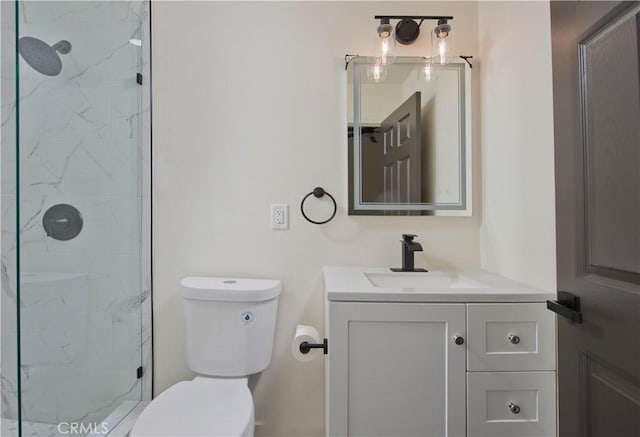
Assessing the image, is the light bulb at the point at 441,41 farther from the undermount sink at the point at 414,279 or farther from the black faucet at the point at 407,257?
the undermount sink at the point at 414,279

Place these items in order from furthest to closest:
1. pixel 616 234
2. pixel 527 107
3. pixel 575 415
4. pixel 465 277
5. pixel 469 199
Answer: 1. pixel 469 199
2. pixel 465 277
3. pixel 527 107
4. pixel 575 415
5. pixel 616 234

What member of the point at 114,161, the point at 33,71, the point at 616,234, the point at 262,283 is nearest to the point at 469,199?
the point at 616,234

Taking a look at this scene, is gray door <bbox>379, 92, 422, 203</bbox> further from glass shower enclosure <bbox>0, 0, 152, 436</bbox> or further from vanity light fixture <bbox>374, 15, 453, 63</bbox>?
glass shower enclosure <bbox>0, 0, 152, 436</bbox>

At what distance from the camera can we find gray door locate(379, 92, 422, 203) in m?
1.32

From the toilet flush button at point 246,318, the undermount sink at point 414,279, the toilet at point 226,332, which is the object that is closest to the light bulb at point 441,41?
the undermount sink at point 414,279

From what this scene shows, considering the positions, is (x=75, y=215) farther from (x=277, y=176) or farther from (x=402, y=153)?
(x=402, y=153)

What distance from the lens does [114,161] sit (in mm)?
1278

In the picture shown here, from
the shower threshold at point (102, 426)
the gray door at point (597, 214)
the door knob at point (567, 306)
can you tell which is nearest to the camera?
the gray door at point (597, 214)

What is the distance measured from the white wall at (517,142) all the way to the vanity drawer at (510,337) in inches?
5.0

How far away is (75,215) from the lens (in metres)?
1.19

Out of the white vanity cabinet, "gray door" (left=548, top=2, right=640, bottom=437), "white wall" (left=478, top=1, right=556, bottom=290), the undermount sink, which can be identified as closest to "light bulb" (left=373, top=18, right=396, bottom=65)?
"white wall" (left=478, top=1, right=556, bottom=290)

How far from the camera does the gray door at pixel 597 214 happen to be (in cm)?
59

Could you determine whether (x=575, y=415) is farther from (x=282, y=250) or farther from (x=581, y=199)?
(x=282, y=250)

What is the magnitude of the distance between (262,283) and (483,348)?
32.3 inches
